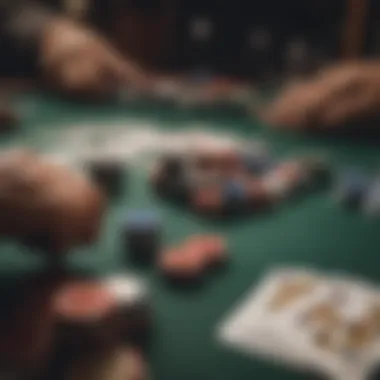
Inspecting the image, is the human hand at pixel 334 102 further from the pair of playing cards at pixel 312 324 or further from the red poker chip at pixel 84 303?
the red poker chip at pixel 84 303

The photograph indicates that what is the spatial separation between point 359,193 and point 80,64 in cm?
124

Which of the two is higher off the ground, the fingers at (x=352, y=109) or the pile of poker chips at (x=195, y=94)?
the pile of poker chips at (x=195, y=94)

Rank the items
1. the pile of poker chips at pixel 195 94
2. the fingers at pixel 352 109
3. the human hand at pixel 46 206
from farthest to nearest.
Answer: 1. the pile of poker chips at pixel 195 94
2. the fingers at pixel 352 109
3. the human hand at pixel 46 206

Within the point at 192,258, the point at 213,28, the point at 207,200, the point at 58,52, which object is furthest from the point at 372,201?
the point at 213,28

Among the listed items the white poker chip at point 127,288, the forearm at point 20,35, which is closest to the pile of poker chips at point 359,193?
the white poker chip at point 127,288

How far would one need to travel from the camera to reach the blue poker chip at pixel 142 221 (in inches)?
54.3

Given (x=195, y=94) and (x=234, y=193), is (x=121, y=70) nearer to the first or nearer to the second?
(x=195, y=94)

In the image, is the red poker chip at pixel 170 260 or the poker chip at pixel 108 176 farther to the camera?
the poker chip at pixel 108 176

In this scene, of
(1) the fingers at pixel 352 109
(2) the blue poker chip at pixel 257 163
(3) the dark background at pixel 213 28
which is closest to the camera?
(2) the blue poker chip at pixel 257 163

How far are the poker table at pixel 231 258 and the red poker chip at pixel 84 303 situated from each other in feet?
0.31

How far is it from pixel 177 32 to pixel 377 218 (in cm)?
160

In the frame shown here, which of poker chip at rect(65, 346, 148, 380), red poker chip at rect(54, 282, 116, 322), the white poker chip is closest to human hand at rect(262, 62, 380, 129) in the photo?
the white poker chip

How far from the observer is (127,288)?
1.14 meters

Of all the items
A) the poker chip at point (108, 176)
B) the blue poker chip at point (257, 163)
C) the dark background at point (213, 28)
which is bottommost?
the poker chip at point (108, 176)
